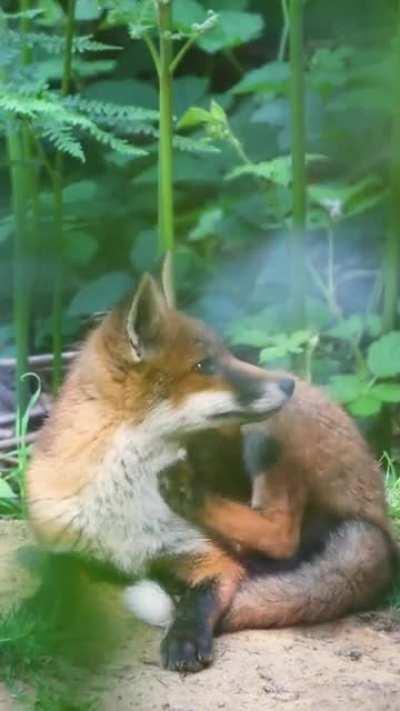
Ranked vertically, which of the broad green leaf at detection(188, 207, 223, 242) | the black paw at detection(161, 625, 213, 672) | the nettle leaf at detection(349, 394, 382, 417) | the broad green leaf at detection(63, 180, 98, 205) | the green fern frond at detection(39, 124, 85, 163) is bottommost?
the nettle leaf at detection(349, 394, 382, 417)

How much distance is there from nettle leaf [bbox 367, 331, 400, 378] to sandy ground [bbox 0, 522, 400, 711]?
50.7 inches

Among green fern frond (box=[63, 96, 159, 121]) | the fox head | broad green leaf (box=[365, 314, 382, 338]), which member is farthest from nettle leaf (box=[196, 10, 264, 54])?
broad green leaf (box=[365, 314, 382, 338])

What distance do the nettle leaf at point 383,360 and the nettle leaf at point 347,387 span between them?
56 millimetres

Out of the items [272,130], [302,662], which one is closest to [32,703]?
[302,662]

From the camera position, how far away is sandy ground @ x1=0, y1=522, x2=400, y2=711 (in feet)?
6.84

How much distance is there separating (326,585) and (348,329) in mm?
1283

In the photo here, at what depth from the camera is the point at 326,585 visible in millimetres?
2555

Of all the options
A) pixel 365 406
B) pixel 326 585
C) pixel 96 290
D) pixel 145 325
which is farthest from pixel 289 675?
pixel 96 290

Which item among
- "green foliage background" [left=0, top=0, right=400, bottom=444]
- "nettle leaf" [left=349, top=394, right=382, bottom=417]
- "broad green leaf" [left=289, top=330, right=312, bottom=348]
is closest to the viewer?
"green foliage background" [left=0, top=0, right=400, bottom=444]

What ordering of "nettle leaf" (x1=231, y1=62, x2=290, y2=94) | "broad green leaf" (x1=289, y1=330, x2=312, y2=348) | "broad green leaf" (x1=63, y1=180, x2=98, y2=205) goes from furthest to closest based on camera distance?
"broad green leaf" (x1=289, y1=330, x2=312, y2=348)
"nettle leaf" (x1=231, y1=62, x2=290, y2=94)
"broad green leaf" (x1=63, y1=180, x2=98, y2=205)

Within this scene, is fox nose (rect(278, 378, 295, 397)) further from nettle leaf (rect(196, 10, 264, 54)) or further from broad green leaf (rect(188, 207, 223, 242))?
broad green leaf (rect(188, 207, 223, 242))

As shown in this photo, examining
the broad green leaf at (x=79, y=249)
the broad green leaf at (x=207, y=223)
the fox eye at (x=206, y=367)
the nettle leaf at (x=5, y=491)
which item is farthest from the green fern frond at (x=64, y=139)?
the nettle leaf at (x=5, y=491)

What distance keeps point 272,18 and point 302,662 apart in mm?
1564

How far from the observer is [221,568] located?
2496mm
